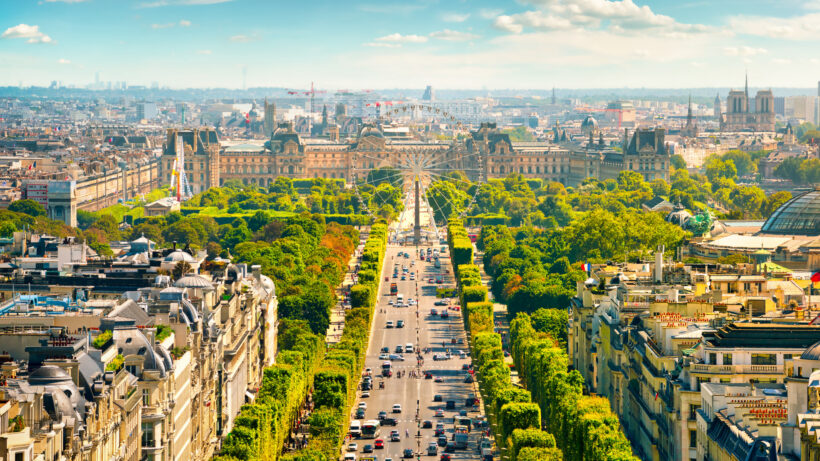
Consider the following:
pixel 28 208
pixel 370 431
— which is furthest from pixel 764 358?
pixel 28 208

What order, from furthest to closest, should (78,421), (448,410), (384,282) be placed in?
(384,282), (448,410), (78,421)

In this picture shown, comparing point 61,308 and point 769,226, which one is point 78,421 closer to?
point 61,308


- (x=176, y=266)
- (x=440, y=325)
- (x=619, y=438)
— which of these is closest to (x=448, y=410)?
(x=176, y=266)

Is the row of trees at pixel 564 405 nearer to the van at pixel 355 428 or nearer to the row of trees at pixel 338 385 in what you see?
the van at pixel 355 428

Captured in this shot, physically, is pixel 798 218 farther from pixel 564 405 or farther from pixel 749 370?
pixel 749 370

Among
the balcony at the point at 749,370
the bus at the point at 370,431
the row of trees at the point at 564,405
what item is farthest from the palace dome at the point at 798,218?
the balcony at the point at 749,370

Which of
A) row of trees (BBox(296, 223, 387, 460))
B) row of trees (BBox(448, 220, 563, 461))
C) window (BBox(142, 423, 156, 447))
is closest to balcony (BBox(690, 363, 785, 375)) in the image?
row of trees (BBox(448, 220, 563, 461))
